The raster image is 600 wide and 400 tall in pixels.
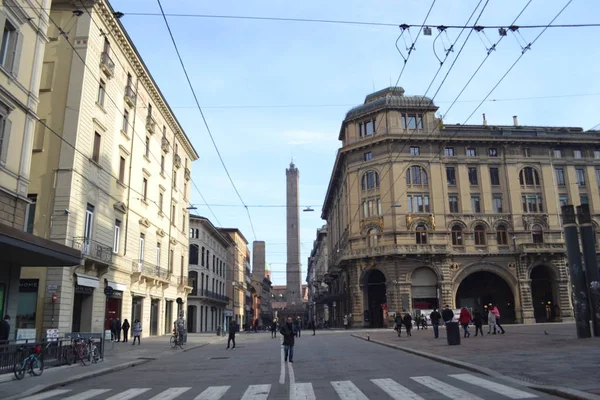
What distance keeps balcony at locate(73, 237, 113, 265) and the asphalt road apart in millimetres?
10270

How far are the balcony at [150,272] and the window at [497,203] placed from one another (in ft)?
115

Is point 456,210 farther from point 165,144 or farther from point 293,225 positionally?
point 293,225

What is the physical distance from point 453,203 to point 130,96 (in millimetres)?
36144

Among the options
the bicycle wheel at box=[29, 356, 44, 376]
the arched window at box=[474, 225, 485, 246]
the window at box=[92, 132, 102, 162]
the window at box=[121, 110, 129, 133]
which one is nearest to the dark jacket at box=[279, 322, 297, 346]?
the bicycle wheel at box=[29, 356, 44, 376]

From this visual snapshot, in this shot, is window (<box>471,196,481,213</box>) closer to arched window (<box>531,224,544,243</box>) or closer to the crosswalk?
arched window (<box>531,224,544,243</box>)

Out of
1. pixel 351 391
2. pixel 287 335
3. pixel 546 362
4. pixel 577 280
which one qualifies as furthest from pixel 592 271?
pixel 351 391

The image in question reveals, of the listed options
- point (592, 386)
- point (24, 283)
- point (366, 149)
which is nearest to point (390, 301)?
point (366, 149)

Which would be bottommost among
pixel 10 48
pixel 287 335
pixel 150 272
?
pixel 287 335

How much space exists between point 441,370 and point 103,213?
69.6ft

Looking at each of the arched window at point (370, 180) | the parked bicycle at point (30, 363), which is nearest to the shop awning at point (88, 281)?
the parked bicycle at point (30, 363)

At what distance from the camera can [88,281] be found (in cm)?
2572

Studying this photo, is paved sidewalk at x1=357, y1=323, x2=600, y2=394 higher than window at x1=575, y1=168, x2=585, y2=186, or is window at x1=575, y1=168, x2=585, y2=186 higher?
window at x1=575, y1=168, x2=585, y2=186

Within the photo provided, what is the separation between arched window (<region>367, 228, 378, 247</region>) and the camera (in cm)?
5416

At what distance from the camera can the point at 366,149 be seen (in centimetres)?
5709
